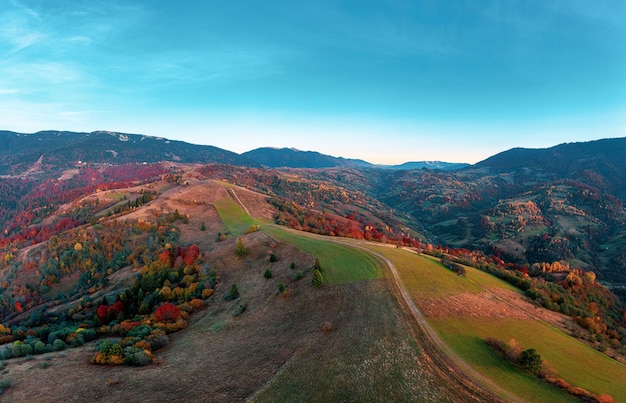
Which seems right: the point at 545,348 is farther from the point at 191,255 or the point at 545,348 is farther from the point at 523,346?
the point at 191,255

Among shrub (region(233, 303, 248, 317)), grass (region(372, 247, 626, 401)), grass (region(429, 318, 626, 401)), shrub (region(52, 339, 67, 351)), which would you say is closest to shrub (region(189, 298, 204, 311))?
shrub (region(233, 303, 248, 317))

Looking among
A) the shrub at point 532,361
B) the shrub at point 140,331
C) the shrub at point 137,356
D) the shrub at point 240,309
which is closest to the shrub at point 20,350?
the shrub at point 140,331

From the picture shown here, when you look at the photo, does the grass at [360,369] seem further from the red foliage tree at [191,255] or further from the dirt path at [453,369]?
the red foliage tree at [191,255]

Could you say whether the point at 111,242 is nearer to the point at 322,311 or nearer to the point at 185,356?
the point at 185,356

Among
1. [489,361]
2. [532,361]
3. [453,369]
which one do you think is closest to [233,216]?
[453,369]

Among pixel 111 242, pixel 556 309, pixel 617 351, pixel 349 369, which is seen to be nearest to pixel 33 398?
pixel 349 369

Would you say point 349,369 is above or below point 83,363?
above

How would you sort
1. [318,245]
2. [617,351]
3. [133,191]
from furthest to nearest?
[133,191] < [318,245] < [617,351]
